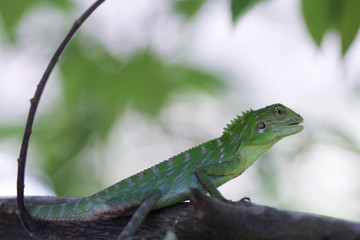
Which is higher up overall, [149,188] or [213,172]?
[213,172]

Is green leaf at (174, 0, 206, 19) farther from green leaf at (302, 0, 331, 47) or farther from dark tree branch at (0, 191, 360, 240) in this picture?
dark tree branch at (0, 191, 360, 240)

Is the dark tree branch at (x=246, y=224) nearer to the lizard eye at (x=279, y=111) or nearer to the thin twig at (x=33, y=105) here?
the thin twig at (x=33, y=105)

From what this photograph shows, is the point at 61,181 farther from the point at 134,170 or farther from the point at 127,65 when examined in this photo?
the point at 127,65

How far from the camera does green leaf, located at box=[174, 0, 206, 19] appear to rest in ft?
16.9

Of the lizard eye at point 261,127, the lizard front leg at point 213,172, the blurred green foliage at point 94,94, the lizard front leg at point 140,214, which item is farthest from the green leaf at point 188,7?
the lizard front leg at point 140,214

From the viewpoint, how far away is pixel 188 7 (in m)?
5.24

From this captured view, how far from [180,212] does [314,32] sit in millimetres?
1574

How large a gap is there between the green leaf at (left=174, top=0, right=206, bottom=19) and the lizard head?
5.01 ft

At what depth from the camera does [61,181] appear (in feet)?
19.0

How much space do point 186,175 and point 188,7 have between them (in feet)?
7.34

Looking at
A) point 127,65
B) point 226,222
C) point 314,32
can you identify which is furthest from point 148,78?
point 226,222

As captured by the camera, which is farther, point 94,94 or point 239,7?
point 94,94

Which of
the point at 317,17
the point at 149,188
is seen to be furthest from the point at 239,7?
the point at 149,188

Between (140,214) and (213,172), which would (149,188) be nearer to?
(140,214)
